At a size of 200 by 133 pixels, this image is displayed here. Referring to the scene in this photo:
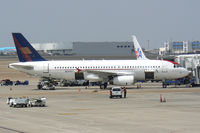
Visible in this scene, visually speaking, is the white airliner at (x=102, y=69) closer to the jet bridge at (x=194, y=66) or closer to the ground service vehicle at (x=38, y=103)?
the jet bridge at (x=194, y=66)

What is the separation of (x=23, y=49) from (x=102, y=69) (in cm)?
1371

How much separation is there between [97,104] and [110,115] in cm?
1125

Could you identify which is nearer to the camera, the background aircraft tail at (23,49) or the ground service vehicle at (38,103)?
the ground service vehicle at (38,103)

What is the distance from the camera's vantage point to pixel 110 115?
41781 millimetres

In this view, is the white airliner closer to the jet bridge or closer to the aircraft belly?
the aircraft belly

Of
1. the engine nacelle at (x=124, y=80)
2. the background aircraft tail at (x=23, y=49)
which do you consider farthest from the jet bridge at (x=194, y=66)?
the background aircraft tail at (x=23, y=49)

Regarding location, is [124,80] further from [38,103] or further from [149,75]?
[38,103]

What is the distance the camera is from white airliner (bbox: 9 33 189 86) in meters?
80.2

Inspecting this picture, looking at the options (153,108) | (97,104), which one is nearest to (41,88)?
(97,104)

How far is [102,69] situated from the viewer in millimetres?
81500

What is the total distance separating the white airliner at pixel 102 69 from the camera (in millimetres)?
80250

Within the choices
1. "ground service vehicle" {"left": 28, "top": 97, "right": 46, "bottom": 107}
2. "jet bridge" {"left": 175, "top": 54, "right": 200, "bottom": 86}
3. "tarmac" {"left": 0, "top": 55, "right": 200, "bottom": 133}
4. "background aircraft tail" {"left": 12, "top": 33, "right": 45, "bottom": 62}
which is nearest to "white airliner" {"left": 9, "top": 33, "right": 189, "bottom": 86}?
"background aircraft tail" {"left": 12, "top": 33, "right": 45, "bottom": 62}

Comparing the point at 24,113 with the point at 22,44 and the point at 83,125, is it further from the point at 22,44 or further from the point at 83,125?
the point at 22,44

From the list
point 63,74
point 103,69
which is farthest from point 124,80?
point 63,74
